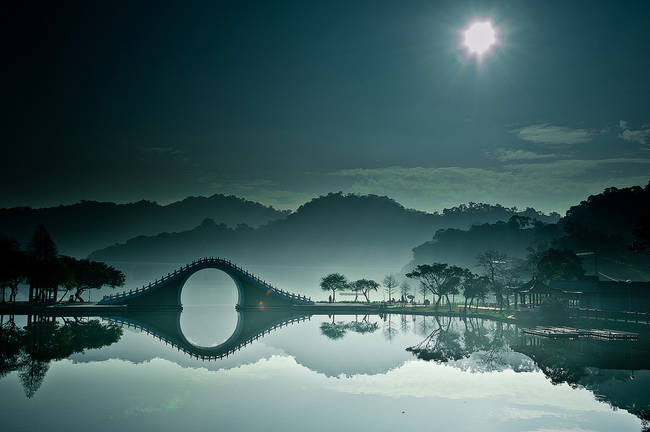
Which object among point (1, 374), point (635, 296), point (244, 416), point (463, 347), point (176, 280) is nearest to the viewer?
point (244, 416)

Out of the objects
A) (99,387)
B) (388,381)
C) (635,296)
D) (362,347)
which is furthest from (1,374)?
(635,296)

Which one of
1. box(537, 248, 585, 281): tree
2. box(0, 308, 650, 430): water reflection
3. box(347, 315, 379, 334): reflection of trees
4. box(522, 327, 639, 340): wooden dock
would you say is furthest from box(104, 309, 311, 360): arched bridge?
box(537, 248, 585, 281): tree

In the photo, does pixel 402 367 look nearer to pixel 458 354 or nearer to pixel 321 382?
pixel 458 354

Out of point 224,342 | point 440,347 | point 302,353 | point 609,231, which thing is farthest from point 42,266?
point 609,231

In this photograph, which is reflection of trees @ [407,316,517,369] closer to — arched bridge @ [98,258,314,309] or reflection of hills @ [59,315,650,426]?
reflection of hills @ [59,315,650,426]

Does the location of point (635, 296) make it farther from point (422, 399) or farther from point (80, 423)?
point (80, 423)

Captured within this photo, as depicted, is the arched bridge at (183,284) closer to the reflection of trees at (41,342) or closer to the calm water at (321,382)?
the reflection of trees at (41,342)

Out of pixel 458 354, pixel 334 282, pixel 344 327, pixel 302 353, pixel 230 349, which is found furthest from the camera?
pixel 334 282
